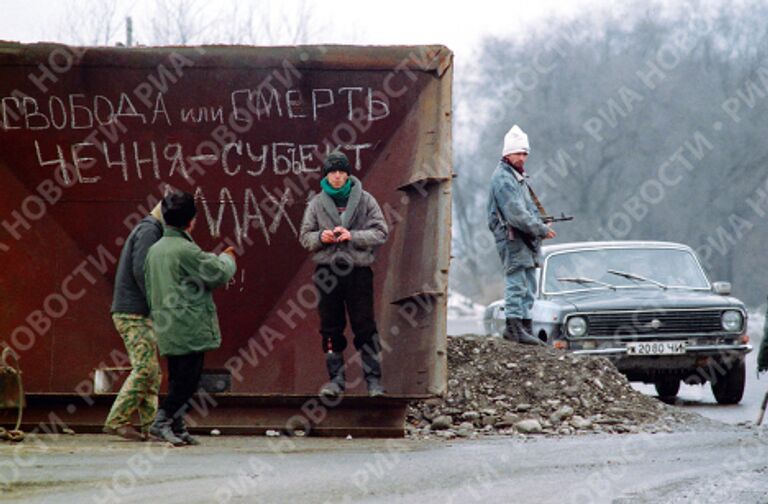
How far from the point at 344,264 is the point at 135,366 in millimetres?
1610

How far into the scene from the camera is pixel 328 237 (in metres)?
9.98

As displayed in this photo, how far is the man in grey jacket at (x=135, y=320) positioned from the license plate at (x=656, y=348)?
5452 millimetres

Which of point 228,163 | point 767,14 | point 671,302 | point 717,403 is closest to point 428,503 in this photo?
point 228,163

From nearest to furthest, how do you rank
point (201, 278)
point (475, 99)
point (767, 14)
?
point (201, 278), point (767, 14), point (475, 99)

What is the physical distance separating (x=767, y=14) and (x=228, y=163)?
46.0 metres

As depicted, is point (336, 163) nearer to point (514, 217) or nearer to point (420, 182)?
point (420, 182)

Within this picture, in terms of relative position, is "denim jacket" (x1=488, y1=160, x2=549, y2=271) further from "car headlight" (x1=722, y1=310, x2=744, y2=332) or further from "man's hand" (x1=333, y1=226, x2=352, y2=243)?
"man's hand" (x1=333, y1=226, x2=352, y2=243)

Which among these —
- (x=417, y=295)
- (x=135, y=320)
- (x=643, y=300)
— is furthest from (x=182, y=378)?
(x=643, y=300)

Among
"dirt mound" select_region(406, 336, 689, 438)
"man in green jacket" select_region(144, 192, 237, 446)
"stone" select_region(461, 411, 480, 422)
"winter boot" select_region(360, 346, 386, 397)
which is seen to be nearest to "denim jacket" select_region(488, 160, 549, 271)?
"dirt mound" select_region(406, 336, 689, 438)

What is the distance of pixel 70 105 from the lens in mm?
10438

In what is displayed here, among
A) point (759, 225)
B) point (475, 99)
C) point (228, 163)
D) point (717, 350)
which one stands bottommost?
point (717, 350)

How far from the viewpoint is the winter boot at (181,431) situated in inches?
378

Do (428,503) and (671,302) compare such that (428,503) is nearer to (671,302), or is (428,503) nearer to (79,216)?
(79,216)

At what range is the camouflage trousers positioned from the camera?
31.7 ft
